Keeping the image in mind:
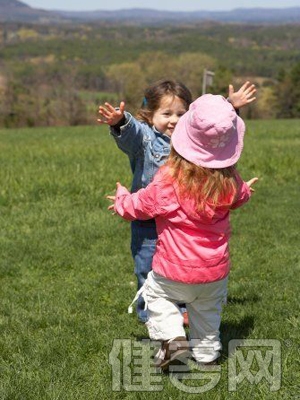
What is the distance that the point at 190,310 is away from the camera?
3.59m

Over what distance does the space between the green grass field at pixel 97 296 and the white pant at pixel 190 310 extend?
194mm

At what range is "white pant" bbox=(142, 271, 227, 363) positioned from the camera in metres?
3.43

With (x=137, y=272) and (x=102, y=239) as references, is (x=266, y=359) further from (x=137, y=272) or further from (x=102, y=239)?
(x=102, y=239)

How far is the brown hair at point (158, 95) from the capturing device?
3850 mm

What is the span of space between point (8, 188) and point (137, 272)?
19.2ft

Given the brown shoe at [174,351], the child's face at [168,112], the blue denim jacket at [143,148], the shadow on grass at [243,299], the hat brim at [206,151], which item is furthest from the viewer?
the shadow on grass at [243,299]

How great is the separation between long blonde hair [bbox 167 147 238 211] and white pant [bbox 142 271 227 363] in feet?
1.72

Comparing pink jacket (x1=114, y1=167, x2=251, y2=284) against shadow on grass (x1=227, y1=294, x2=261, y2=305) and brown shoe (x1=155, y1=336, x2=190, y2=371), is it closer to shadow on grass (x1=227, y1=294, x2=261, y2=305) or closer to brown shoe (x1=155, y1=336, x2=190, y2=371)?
brown shoe (x1=155, y1=336, x2=190, y2=371)

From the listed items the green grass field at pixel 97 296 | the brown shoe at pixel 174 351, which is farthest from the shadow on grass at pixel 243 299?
the brown shoe at pixel 174 351

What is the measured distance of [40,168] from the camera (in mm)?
11406

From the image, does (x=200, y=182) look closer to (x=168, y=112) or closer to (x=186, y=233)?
(x=186, y=233)

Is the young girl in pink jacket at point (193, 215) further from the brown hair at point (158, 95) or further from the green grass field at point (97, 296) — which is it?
the brown hair at point (158, 95)

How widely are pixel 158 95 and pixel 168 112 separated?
0.13 m

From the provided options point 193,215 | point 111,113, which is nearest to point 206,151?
point 193,215
